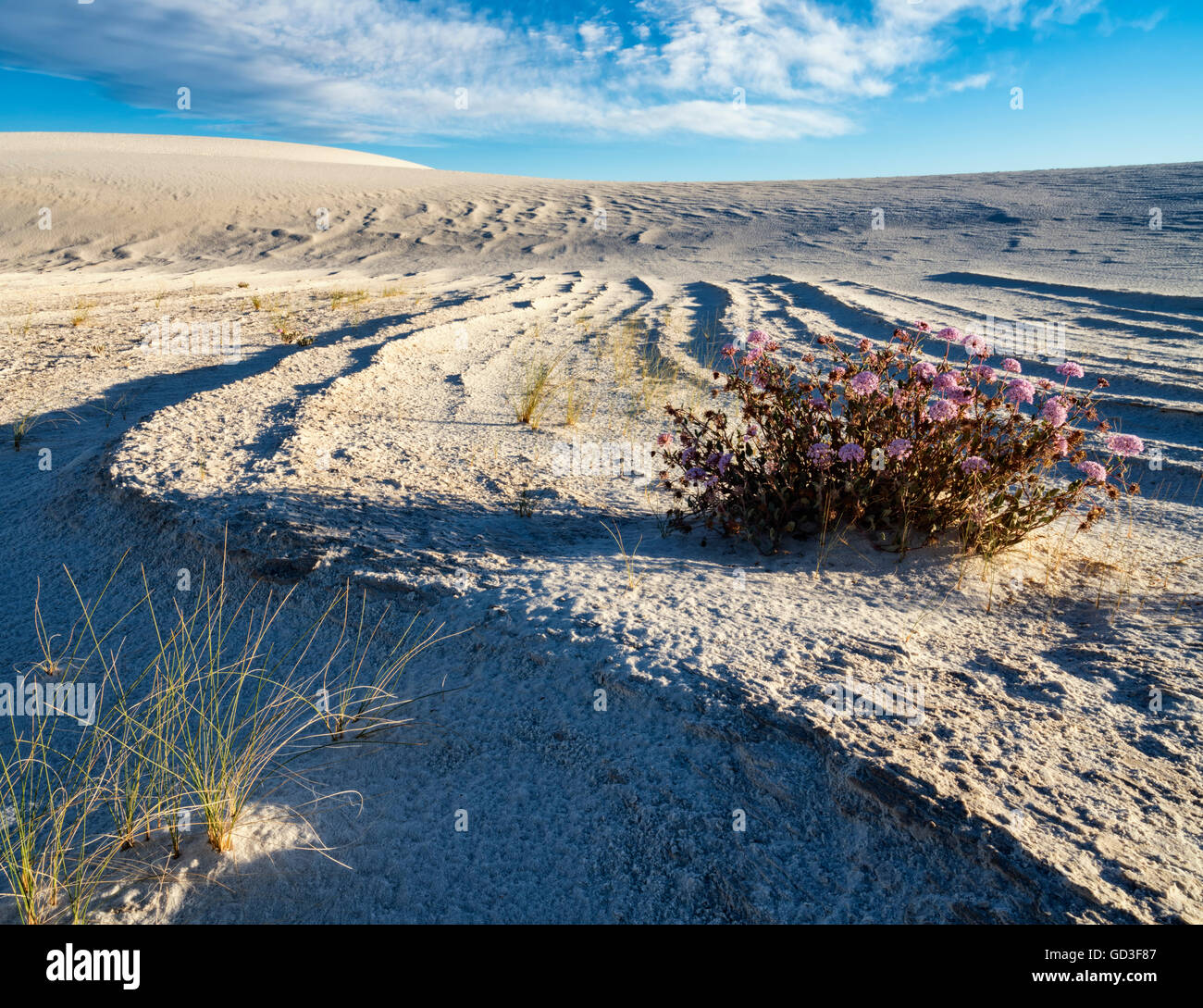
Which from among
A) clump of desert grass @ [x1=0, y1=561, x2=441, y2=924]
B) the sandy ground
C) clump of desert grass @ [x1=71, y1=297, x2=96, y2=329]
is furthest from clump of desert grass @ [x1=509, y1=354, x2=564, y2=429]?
clump of desert grass @ [x1=71, y1=297, x2=96, y2=329]

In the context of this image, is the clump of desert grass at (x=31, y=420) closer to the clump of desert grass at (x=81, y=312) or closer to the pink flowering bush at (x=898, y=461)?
the clump of desert grass at (x=81, y=312)

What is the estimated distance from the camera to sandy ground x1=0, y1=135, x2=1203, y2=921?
1.75 metres

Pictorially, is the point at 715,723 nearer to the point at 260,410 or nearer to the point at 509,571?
the point at 509,571

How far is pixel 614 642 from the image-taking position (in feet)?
7.89

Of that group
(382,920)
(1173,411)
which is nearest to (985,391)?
(1173,411)

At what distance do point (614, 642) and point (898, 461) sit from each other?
148cm

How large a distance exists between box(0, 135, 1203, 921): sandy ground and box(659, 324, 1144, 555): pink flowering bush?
156 millimetres

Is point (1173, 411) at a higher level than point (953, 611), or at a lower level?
higher

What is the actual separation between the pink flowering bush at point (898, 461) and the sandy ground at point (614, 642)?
0.16 m

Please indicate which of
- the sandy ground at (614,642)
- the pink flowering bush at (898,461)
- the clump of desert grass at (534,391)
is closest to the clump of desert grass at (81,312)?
the sandy ground at (614,642)

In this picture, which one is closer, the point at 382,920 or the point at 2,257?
the point at 382,920

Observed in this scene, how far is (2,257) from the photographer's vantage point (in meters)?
14.7

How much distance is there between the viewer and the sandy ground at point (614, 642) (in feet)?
5.75
